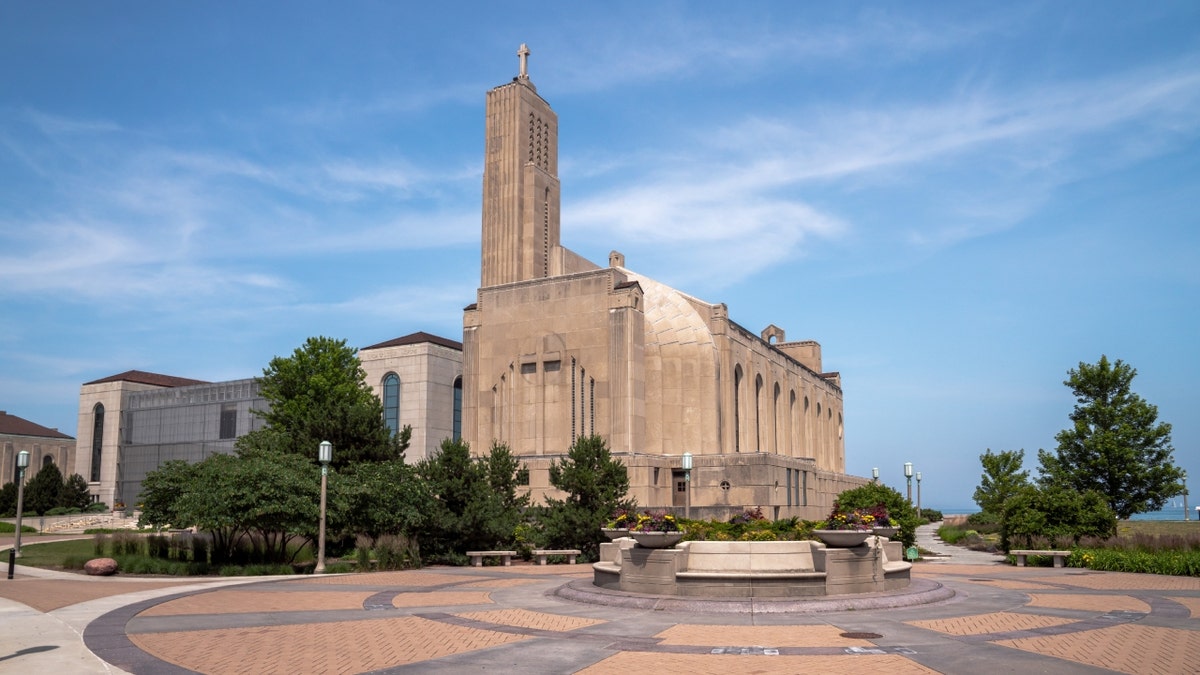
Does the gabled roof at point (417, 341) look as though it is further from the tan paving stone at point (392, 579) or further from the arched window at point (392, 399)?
the tan paving stone at point (392, 579)

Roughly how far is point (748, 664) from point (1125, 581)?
17.0 metres

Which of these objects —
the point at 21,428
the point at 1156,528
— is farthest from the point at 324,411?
the point at 21,428

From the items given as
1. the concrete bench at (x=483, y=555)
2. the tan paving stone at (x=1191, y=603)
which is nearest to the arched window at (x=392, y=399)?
the concrete bench at (x=483, y=555)

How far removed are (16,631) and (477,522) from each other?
18236 millimetres

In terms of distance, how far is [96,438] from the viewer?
111938mm

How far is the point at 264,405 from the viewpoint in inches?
3905

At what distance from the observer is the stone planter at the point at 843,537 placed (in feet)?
59.6

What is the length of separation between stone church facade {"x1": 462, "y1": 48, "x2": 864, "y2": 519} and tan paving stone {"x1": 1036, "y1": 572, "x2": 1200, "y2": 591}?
2457cm

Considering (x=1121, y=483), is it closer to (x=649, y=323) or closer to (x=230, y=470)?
(x=649, y=323)

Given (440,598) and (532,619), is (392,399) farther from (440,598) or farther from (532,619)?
(532,619)

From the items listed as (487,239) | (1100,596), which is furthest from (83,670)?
(487,239)

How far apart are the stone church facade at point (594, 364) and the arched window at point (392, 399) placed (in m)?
25.8

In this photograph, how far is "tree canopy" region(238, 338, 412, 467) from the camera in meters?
37.0

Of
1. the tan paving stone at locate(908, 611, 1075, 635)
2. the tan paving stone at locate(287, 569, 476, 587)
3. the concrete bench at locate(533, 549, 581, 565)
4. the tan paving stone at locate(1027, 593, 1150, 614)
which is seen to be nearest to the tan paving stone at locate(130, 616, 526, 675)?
the tan paving stone at locate(908, 611, 1075, 635)
